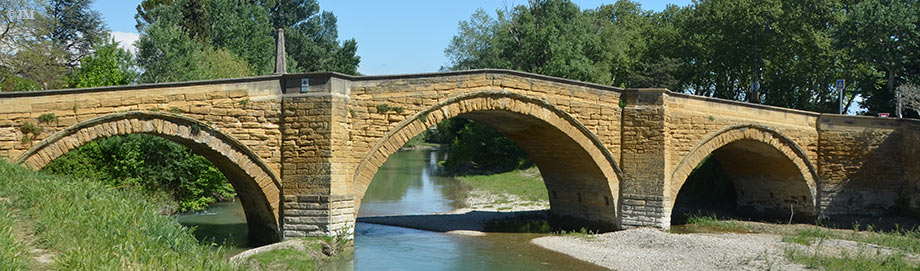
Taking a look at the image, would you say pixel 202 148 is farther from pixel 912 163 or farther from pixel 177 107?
pixel 912 163

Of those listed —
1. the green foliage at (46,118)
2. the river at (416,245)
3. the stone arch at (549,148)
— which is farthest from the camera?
the stone arch at (549,148)

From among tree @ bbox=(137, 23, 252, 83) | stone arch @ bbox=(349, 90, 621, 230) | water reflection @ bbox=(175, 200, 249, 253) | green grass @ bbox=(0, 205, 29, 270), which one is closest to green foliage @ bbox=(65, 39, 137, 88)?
tree @ bbox=(137, 23, 252, 83)

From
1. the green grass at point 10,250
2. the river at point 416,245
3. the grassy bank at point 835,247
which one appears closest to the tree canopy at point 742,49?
the grassy bank at point 835,247

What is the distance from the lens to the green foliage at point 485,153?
1289 inches

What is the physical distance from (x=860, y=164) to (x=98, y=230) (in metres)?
17.4

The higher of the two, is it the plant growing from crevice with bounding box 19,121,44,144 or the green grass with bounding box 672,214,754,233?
the plant growing from crevice with bounding box 19,121,44,144

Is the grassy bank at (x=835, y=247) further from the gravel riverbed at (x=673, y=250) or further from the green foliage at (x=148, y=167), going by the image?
the green foliage at (x=148, y=167)

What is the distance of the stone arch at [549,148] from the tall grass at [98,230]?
531 centimetres

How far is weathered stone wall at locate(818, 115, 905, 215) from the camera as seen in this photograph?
17266 mm

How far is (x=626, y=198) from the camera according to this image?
15.0 metres

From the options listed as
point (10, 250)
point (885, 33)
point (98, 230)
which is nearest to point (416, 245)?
point (98, 230)

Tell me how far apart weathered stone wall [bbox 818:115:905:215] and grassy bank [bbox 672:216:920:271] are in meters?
1.47

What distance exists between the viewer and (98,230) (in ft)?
19.8

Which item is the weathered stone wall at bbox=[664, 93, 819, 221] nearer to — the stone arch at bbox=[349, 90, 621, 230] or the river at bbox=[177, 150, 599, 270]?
the stone arch at bbox=[349, 90, 621, 230]
